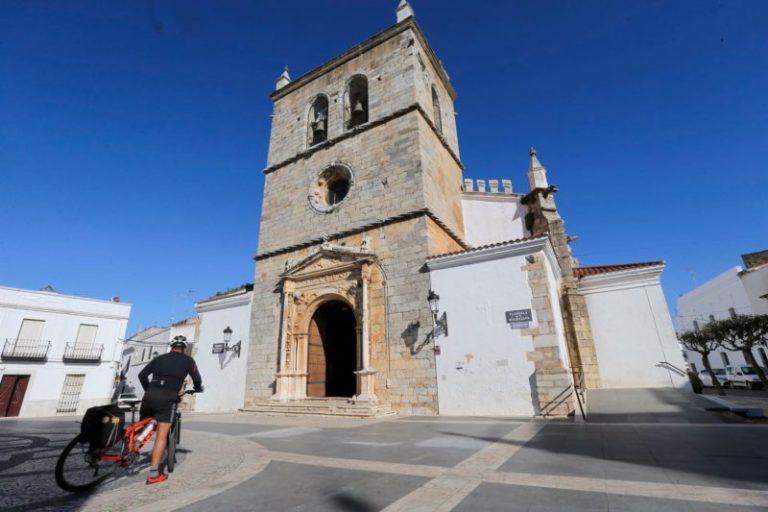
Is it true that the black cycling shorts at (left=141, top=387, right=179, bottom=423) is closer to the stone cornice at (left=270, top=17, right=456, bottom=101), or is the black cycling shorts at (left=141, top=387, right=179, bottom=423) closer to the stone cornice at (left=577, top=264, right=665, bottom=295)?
the stone cornice at (left=577, top=264, right=665, bottom=295)

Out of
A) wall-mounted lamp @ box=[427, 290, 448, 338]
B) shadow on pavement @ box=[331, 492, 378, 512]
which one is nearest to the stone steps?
wall-mounted lamp @ box=[427, 290, 448, 338]

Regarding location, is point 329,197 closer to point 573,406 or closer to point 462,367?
point 462,367

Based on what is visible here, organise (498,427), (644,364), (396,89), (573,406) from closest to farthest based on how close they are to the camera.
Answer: (498,427), (573,406), (644,364), (396,89)

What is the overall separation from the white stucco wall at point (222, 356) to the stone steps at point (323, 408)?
6.10 feet

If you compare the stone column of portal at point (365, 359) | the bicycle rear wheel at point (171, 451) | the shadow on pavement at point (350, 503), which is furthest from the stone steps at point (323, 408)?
the shadow on pavement at point (350, 503)

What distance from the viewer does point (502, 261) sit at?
8805mm

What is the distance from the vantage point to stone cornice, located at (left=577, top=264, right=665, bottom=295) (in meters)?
10.8

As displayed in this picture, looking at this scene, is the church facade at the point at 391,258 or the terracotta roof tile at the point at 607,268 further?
the terracotta roof tile at the point at 607,268

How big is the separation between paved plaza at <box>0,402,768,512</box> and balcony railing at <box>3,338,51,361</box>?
15.9m

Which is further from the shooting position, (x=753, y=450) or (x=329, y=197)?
(x=329, y=197)

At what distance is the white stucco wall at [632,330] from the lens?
10.3 m

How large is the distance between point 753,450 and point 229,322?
13.8m

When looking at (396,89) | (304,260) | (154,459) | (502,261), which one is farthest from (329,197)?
(154,459)

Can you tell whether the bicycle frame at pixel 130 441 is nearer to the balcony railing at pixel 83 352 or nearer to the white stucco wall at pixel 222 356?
the white stucco wall at pixel 222 356
